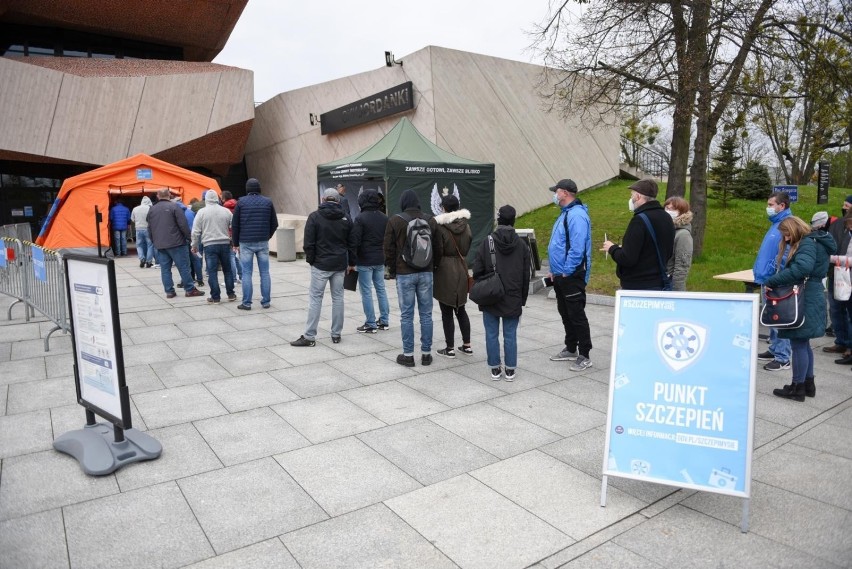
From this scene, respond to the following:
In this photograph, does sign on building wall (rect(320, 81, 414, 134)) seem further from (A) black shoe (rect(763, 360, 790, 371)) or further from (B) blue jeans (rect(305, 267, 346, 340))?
(A) black shoe (rect(763, 360, 790, 371))

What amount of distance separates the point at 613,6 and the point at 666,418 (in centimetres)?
1101

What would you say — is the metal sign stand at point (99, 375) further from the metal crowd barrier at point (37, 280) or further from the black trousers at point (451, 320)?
the black trousers at point (451, 320)

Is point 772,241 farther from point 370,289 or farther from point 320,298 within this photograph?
point 320,298

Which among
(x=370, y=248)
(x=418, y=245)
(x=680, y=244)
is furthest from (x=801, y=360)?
(x=370, y=248)

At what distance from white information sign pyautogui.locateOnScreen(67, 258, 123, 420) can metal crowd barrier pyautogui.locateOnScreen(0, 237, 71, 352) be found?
8.85 ft

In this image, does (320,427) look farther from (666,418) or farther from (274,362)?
(666,418)

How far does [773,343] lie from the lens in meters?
6.48

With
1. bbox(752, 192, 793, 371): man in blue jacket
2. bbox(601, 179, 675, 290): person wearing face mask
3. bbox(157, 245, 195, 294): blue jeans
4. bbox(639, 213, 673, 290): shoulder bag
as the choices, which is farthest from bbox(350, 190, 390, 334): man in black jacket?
bbox(752, 192, 793, 371): man in blue jacket

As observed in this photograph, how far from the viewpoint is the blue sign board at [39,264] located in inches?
298

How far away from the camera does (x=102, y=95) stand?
22.1 meters

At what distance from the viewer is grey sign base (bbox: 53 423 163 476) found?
3.93 metres

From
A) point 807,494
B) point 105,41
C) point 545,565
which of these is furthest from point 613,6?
point 105,41

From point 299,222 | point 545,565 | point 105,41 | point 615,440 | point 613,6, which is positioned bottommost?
point 545,565

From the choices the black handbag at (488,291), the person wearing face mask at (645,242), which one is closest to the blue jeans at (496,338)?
the black handbag at (488,291)
